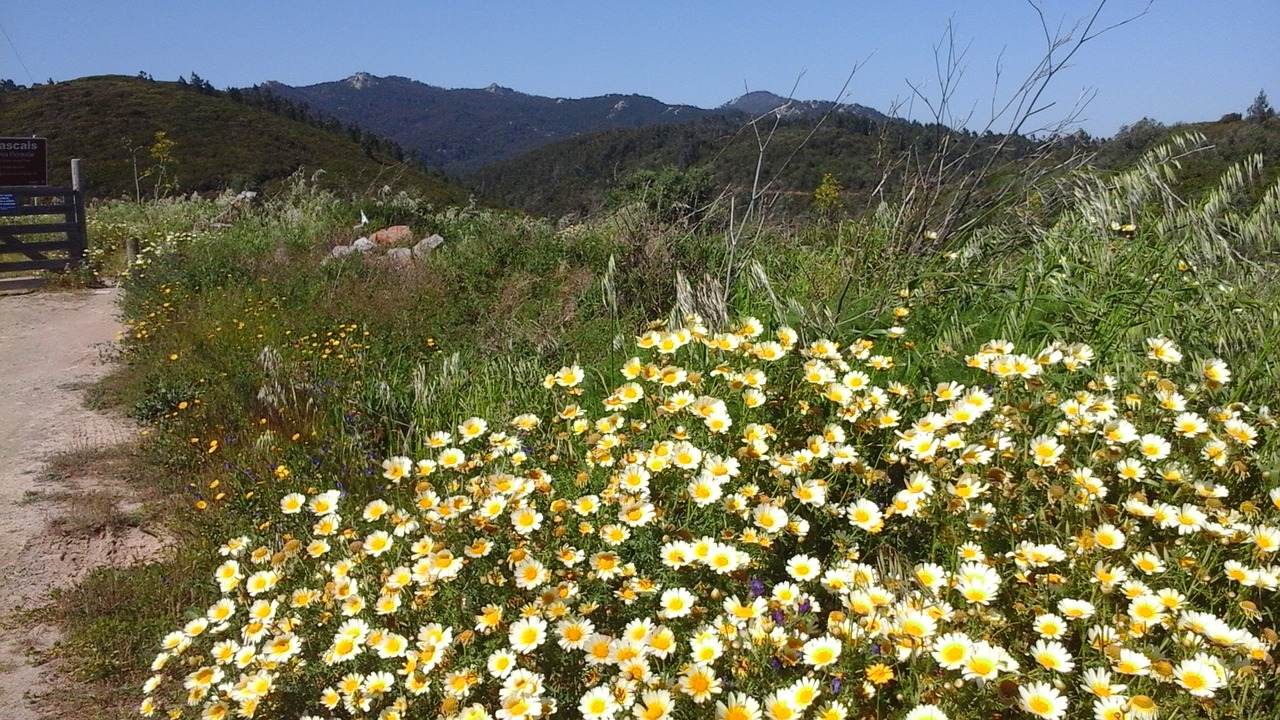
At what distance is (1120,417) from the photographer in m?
2.21

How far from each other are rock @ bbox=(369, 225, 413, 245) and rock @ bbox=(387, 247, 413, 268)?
2.24ft

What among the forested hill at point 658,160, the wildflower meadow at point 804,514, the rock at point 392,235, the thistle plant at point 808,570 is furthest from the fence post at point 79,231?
the thistle plant at point 808,570

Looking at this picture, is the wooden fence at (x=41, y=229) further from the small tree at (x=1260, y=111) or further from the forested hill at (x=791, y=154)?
the small tree at (x=1260, y=111)

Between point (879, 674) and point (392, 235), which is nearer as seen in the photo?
point (879, 674)

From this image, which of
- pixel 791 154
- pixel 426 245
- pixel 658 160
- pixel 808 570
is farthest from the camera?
pixel 658 160

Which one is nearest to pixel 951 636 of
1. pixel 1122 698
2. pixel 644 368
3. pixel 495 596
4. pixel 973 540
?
pixel 1122 698

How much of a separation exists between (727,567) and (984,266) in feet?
9.59

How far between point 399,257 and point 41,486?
155 inches

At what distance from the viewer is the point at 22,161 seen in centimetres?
1005

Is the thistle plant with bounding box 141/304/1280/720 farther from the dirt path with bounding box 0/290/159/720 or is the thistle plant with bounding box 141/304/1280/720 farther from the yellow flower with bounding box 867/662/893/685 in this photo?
the dirt path with bounding box 0/290/159/720

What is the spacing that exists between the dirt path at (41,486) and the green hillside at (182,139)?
3756cm

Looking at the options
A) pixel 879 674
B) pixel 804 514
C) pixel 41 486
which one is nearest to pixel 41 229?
pixel 41 486

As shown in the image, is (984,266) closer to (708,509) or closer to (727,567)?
(708,509)

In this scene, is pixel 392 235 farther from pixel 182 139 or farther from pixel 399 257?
pixel 182 139
